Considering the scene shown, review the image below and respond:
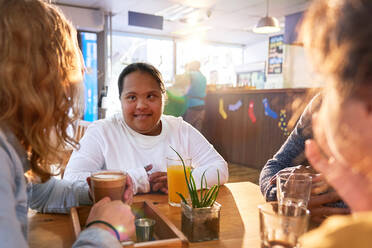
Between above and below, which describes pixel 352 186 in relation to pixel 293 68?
below

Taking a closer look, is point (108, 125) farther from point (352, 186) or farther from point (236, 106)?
point (236, 106)

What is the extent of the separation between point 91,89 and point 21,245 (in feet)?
23.7

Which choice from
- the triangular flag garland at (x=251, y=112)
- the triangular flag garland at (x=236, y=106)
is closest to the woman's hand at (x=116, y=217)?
the triangular flag garland at (x=251, y=112)

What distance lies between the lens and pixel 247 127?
5.34 m

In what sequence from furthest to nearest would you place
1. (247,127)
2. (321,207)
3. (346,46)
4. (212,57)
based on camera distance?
(212,57) → (247,127) → (321,207) → (346,46)

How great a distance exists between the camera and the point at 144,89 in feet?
6.25

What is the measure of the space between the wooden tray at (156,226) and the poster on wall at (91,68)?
21.3ft

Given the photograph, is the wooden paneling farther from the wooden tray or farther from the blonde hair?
the blonde hair

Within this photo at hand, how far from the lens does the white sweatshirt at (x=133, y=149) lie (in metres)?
1.71

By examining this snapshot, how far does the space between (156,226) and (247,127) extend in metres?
4.54

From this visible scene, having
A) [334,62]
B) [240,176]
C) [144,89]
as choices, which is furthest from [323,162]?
[240,176]

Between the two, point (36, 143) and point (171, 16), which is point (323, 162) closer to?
point (36, 143)

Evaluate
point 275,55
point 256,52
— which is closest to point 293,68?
point 275,55

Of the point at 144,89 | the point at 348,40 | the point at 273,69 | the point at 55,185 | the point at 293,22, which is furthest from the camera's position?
the point at 273,69
